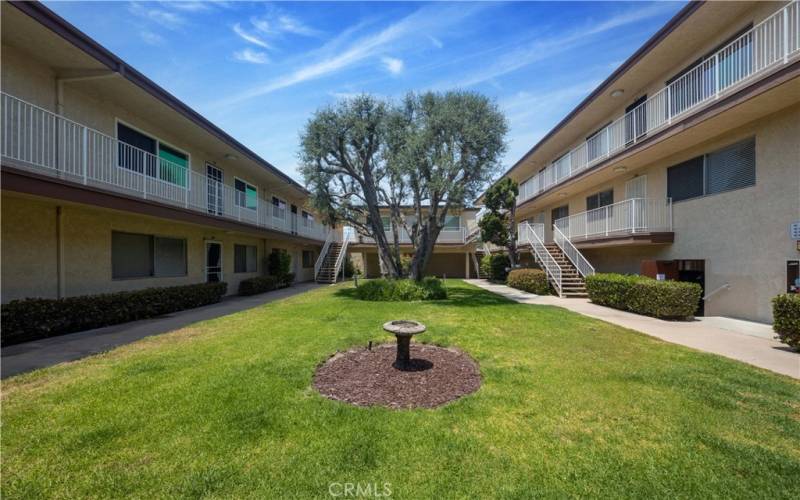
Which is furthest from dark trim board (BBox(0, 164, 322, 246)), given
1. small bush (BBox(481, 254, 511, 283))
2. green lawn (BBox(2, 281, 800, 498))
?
small bush (BBox(481, 254, 511, 283))

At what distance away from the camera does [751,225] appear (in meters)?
8.55

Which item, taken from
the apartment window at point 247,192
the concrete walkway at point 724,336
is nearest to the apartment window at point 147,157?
the apartment window at point 247,192

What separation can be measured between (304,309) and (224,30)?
807cm

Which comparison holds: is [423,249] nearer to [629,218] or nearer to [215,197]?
[629,218]

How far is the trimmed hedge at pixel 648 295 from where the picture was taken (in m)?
9.15

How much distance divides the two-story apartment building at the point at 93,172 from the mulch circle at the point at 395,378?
6.63 metres

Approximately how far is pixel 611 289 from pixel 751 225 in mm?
3954

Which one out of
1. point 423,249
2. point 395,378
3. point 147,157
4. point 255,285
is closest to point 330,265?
point 255,285

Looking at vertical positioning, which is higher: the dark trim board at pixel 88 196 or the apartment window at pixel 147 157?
the apartment window at pixel 147 157

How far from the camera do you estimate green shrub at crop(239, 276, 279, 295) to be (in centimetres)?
1589

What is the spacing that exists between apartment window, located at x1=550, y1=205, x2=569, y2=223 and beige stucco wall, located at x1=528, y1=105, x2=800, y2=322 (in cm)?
827

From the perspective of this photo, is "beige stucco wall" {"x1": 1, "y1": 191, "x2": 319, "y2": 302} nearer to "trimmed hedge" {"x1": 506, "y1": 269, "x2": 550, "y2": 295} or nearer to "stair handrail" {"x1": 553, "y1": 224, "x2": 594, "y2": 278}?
"trimmed hedge" {"x1": 506, "y1": 269, "x2": 550, "y2": 295}

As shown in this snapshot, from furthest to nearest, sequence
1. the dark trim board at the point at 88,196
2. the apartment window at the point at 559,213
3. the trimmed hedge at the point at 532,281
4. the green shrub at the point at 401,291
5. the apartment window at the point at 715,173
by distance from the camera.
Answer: the apartment window at the point at 559,213 → the trimmed hedge at the point at 532,281 → the green shrub at the point at 401,291 → the apartment window at the point at 715,173 → the dark trim board at the point at 88,196

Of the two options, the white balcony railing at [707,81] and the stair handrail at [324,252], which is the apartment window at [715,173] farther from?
the stair handrail at [324,252]
